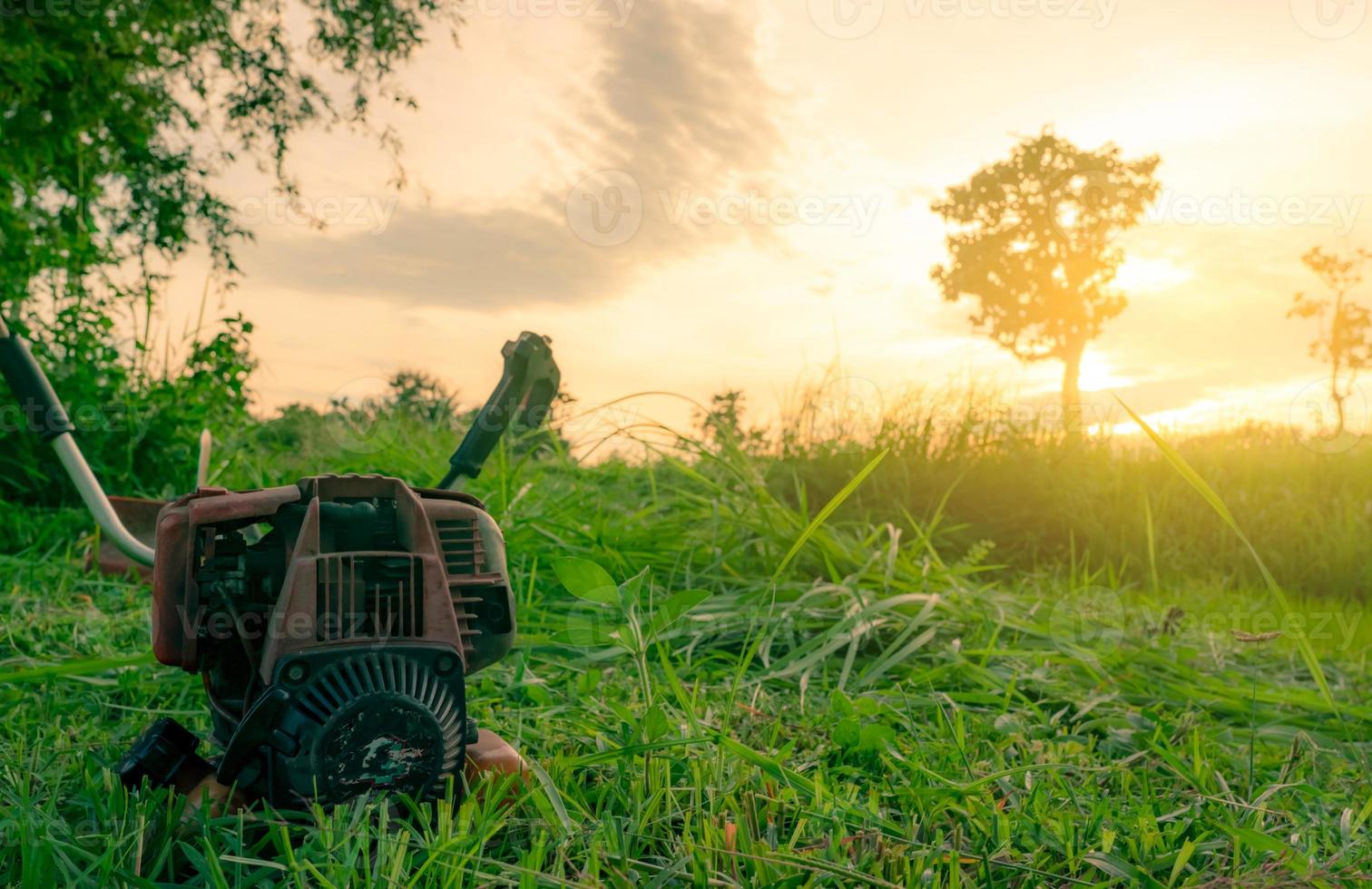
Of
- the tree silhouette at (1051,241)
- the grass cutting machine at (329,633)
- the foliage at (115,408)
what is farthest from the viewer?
the tree silhouette at (1051,241)

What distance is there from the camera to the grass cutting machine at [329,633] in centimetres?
126

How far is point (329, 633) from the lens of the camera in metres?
1.28

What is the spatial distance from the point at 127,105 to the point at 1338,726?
8827 mm

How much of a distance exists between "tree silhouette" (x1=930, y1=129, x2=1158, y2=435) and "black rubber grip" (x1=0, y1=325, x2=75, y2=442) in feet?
86.7

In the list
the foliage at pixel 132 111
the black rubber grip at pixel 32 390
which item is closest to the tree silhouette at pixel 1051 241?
the foliage at pixel 132 111

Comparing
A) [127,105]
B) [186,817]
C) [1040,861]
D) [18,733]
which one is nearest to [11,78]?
[127,105]

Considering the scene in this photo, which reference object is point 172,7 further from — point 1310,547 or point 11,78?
point 1310,547

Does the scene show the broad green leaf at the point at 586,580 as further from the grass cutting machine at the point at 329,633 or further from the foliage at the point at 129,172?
the foliage at the point at 129,172

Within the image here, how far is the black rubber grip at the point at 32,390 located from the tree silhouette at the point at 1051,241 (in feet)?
86.7

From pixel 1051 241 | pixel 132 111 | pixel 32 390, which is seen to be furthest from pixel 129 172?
pixel 1051 241

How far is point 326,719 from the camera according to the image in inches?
49.1

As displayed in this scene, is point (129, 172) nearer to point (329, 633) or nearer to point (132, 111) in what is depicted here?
point (132, 111)

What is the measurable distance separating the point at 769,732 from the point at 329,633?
3.42ft

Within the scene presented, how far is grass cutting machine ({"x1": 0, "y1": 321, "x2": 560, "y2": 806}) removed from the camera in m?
1.26
